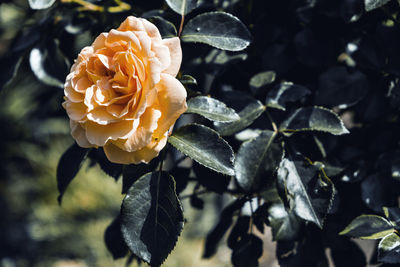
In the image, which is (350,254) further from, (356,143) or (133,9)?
(133,9)

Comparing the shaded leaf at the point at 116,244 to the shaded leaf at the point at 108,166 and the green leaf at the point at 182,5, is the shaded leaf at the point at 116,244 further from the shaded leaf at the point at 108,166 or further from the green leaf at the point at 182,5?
the green leaf at the point at 182,5

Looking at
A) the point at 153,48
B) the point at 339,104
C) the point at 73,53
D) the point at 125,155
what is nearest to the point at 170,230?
the point at 125,155

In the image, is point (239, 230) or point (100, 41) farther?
point (239, 230)

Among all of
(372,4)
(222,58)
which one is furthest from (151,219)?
(372,4)

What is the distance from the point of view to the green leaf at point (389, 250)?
461mm

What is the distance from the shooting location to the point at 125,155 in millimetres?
454

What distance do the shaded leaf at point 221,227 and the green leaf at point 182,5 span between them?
1.05 feet

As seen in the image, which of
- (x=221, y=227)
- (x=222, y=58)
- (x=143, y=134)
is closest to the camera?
(x=143, y=134)

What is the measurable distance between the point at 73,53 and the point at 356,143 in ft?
1.98

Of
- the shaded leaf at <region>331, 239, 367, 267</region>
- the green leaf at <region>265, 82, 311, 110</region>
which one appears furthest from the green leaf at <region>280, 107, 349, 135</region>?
the shaded leaf at <region>331, 239, 367, 267</region>

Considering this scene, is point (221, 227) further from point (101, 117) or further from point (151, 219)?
point (101, 117)

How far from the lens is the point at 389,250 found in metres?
0.47

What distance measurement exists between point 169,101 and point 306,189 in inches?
9.3

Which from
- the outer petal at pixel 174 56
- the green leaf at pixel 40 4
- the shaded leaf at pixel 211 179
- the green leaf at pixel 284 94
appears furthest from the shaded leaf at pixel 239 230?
the green leaf at pixel 40 4
